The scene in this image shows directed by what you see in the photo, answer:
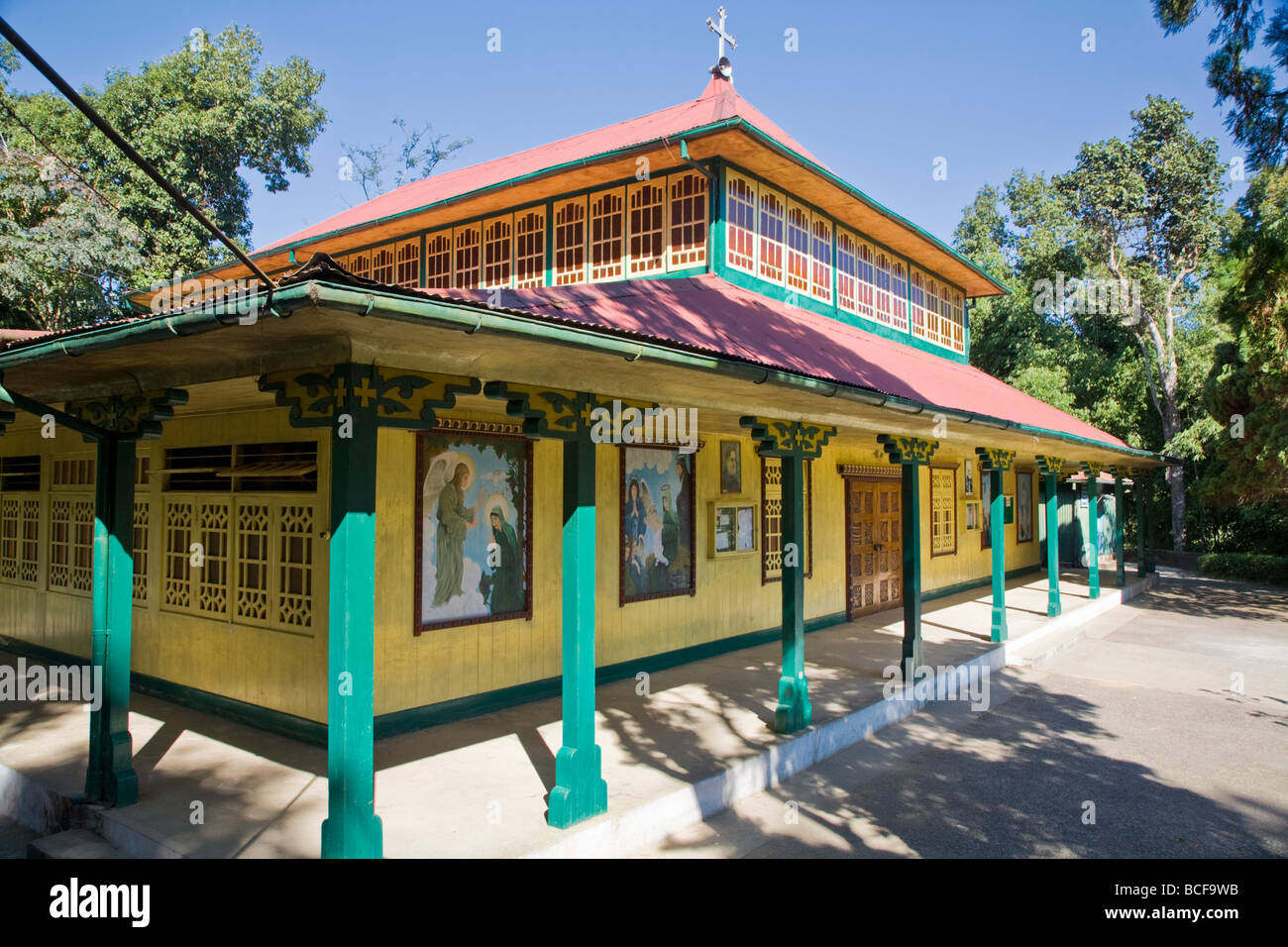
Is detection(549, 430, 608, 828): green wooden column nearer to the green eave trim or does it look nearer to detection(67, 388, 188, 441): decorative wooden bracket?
detection(67, 388, 188, 441): decorative wooden bracket

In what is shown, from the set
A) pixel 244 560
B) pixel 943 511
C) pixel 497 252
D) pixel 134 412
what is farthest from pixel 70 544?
pixel 943 511

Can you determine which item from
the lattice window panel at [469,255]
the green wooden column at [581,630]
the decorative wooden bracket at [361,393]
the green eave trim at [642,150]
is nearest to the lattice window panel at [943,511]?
the green eave trim at [642,150]

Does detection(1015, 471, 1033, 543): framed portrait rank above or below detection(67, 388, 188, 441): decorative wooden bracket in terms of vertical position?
below

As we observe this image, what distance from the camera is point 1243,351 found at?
52.8ft

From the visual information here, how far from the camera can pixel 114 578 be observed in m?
5.20

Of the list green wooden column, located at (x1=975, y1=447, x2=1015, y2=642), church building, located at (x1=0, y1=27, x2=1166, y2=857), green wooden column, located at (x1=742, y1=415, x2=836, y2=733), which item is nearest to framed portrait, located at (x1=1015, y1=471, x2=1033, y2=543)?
church building, located at (x1=0, y1=27, x2=1166, y2=857)

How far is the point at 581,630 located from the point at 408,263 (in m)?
9.95

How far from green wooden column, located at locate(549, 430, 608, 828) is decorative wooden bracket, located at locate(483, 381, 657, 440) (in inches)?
3.5

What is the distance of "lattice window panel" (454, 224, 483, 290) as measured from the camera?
12055 millimetres

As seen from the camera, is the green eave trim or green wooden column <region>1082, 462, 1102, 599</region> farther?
green wooden column <region>1082, 462, 1102, 599</region>
